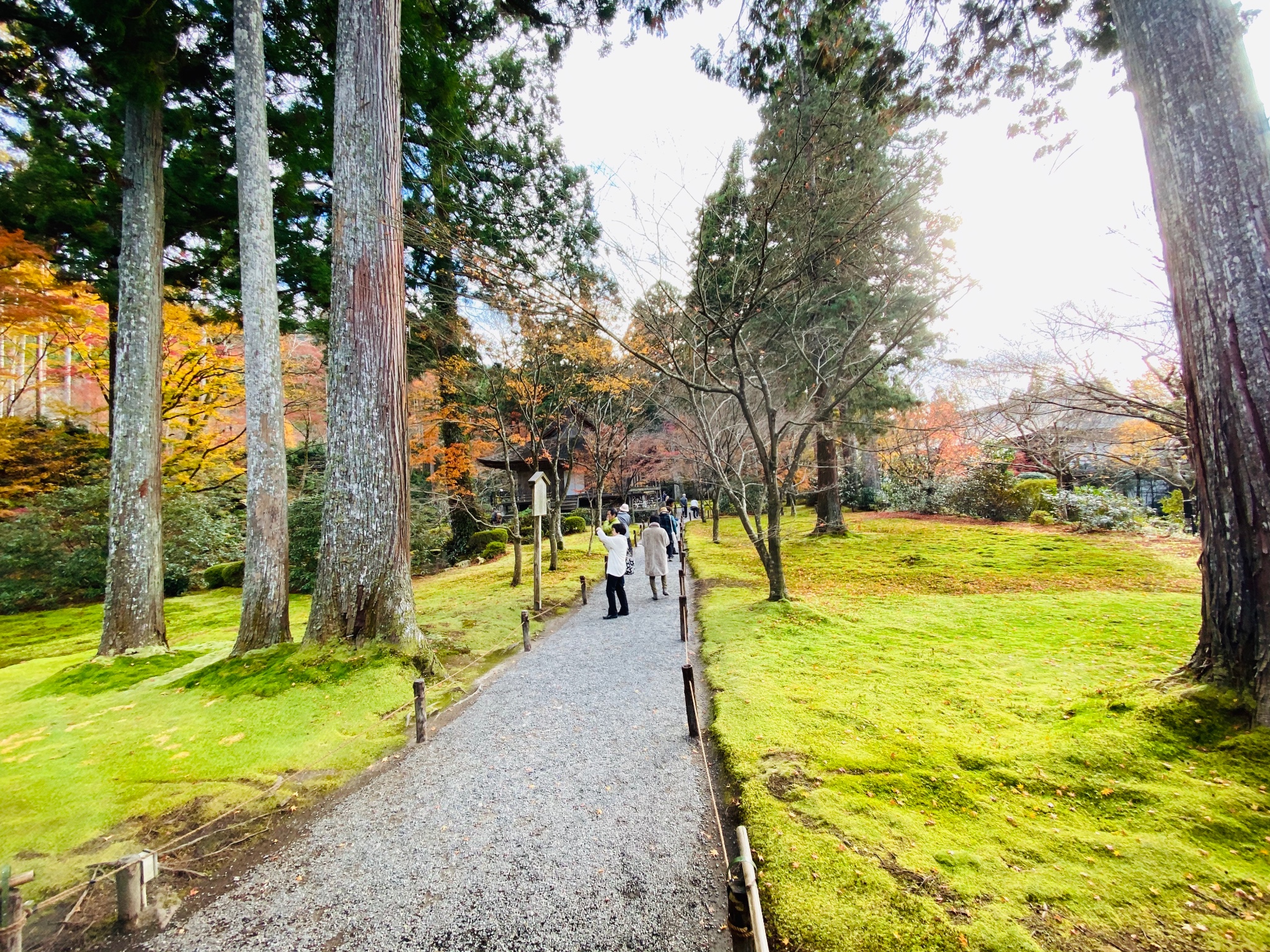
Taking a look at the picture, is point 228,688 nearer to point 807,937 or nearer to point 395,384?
point 395,384

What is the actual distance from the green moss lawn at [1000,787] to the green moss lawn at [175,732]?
10.3ft

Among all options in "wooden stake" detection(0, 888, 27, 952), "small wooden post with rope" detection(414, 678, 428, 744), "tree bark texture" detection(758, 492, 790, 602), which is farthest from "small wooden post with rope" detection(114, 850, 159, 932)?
"tree bark texture" detection(758, 492, 790, 602)

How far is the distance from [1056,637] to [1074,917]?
4499 millimetres

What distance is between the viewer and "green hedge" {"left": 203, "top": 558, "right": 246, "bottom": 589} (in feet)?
39.0

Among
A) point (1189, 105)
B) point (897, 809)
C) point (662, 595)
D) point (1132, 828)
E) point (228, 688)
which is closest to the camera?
point (1132, 828)

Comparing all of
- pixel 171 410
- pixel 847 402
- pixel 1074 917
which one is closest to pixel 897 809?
pixel 1074 917

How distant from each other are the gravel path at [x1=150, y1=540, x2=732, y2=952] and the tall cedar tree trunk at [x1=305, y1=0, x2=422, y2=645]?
190 cm

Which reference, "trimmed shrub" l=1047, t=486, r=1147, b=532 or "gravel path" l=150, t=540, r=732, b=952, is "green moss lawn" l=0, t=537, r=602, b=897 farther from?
"trimmed shrub" l=1047, t=486, r=1147, b=532

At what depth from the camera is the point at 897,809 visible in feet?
8.23

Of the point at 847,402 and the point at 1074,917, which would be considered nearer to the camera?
the point at 1074,917

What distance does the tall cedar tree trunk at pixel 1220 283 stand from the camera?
2.46 meters

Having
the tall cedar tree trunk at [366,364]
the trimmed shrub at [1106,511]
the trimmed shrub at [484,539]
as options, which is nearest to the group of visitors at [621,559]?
the tall cedar tree trunk at [366,364]

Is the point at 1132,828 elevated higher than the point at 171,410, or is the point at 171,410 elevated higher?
the point at 171,410

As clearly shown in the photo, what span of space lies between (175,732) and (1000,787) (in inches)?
239
